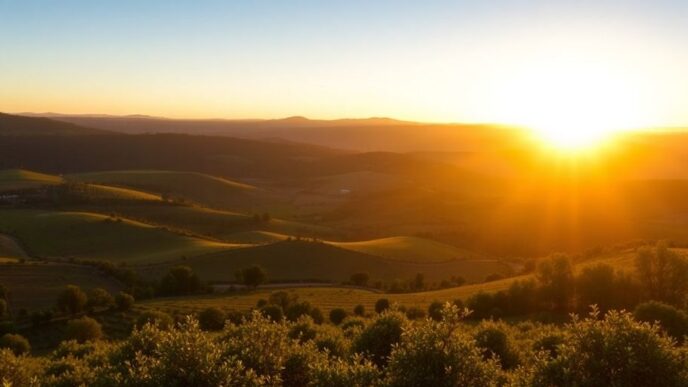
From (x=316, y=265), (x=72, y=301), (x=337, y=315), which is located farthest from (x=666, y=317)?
(x=316, y=265)

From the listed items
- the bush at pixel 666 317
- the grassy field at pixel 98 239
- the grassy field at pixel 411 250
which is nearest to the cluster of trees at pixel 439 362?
the bush at pixel 666 317

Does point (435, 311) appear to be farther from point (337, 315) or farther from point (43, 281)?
point (43, 281)

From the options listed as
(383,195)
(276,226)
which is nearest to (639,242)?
(276,226)

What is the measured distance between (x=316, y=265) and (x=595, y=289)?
48.6m

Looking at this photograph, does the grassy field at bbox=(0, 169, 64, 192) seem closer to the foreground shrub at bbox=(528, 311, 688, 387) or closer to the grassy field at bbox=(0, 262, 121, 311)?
the grassy field at bbox=(0, 262, 121, 311)

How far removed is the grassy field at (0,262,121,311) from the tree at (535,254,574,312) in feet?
179

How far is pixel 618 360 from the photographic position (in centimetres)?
1705

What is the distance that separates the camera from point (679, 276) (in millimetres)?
55781

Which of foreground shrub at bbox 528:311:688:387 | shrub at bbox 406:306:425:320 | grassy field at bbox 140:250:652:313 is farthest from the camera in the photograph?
grassy field at bbox 140:250:652:313

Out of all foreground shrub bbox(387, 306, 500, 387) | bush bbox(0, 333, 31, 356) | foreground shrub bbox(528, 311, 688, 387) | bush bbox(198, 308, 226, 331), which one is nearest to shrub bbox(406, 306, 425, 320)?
bush bbox(198, 308, 226, 331)

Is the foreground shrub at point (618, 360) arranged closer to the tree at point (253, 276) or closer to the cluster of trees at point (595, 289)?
the cluster of trees at point (595, 289)

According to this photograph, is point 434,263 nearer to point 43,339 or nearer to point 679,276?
point 679,276

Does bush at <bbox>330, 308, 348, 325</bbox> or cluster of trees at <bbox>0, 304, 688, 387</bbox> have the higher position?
cluster of trees at <bbox>0, 304, 688, 387</bbox>

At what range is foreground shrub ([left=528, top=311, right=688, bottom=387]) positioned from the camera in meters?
16.9
